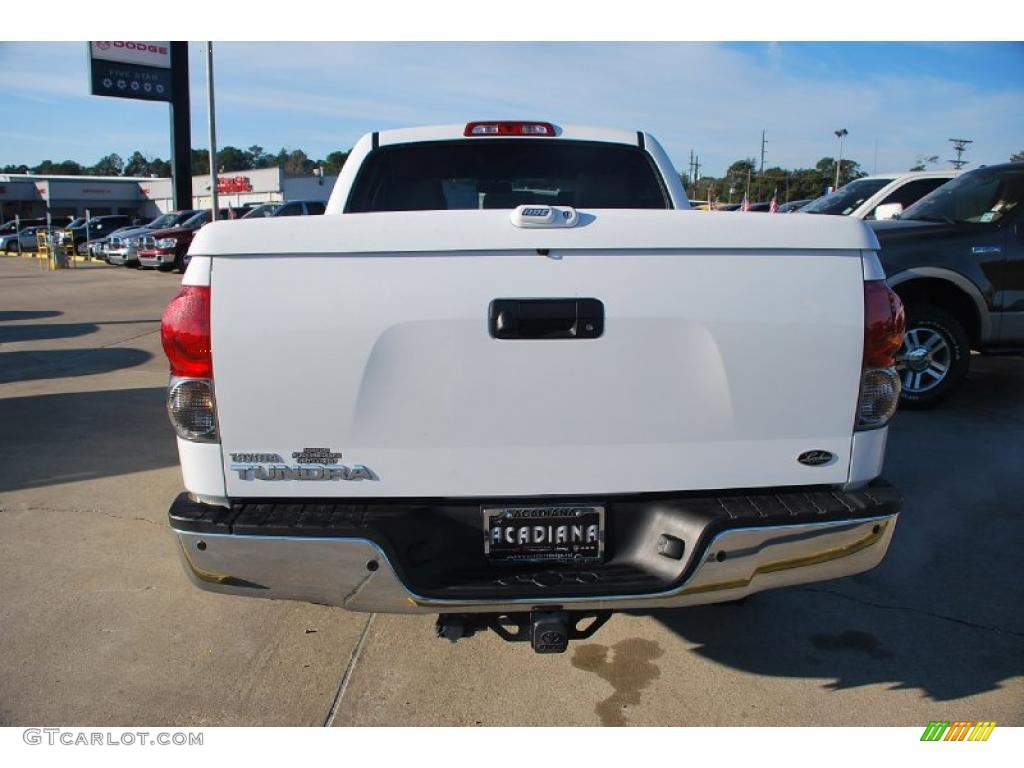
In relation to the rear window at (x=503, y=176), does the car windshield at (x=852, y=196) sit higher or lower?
higher

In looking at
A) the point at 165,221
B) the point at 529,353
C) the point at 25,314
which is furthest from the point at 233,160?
the point at 529,353

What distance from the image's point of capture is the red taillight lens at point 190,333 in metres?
2.30

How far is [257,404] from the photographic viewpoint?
2.34 meters

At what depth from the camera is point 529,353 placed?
236 cm

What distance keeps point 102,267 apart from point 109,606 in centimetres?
2542

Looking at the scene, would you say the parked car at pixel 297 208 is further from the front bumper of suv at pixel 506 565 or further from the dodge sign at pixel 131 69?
the front bumper of suv at pixel 506 565

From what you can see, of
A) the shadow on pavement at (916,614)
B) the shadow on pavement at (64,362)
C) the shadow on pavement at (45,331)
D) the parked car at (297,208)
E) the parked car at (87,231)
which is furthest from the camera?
the parked car at (87,231)

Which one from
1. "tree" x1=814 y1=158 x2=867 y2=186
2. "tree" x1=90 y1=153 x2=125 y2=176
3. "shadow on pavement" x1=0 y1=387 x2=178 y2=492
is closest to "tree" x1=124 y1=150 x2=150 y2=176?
"tree" x1=90 y1=153 x2=125 y2=176

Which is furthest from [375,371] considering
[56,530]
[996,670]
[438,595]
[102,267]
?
[102,267]

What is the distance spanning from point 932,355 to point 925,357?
0.08 m

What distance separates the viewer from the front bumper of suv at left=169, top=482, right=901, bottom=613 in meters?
2.32

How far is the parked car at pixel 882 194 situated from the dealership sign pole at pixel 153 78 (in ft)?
79.7

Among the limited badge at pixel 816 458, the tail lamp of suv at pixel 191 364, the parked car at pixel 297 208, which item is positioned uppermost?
the parked car at pixel 297 208

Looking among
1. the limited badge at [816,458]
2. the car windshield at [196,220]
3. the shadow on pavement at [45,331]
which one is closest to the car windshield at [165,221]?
the car windshield at [196,220]
